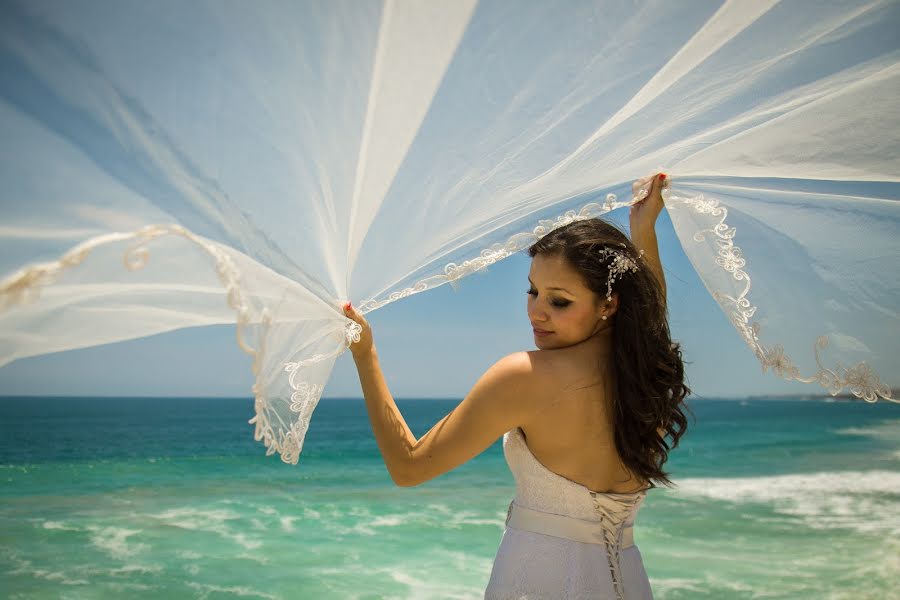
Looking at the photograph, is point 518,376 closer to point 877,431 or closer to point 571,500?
point 571,500

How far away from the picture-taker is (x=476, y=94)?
2.02m

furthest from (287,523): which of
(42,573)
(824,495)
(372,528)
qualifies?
(824,495)

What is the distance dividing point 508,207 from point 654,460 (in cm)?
90

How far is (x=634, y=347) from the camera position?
2010 mm

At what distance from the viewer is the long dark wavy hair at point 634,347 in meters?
1.96

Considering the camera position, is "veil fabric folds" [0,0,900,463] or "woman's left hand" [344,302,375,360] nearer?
"veil fabric folds" [0,0,900,463]

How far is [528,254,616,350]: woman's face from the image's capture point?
2.02 meters

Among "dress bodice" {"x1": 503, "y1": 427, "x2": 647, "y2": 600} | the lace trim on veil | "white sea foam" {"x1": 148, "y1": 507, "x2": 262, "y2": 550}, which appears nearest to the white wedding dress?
"dress bodice" {"x1": 503, "y1": 427, "x2": 647, "y2": 600}

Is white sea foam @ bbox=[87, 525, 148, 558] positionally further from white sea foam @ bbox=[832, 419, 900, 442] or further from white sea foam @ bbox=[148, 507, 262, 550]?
white sea foam @ bbox=[832, 419, 900, 442]

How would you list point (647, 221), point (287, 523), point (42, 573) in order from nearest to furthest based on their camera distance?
point (647, 221) → point (42, 573) → point (287, 523)

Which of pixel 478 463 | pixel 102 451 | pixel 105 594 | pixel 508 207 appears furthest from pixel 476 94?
pixel 102 451

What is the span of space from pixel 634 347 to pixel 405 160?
87 cm

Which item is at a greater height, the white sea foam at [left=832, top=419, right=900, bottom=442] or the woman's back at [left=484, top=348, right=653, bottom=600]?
the woman's back at [left=484, top=348, right=653, bottom=600]

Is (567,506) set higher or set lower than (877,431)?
higher
